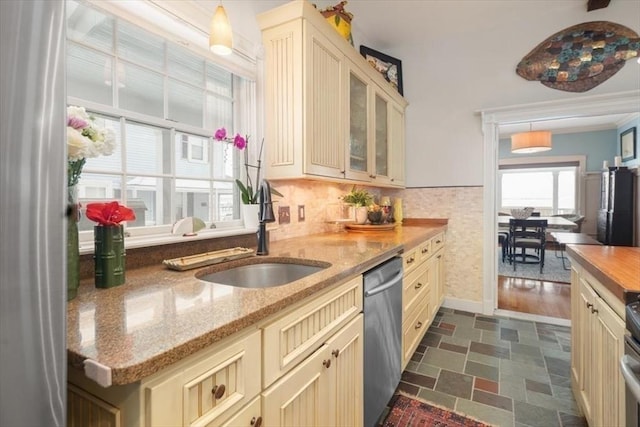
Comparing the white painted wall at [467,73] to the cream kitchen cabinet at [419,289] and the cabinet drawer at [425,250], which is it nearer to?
the cream kitchen cabinet at [419,289]

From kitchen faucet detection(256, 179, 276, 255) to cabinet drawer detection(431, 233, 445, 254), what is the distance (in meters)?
1.67

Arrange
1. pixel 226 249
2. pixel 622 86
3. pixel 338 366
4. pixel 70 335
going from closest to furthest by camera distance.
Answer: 1. pixel 70 335
2. pixel 338 366
3. pixel 226 249
4. pixel 622 86

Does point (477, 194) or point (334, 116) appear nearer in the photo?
point (334, 116)

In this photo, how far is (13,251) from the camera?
1.39ft

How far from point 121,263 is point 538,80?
3531 mm

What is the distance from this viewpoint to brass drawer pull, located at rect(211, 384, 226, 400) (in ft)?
2.29

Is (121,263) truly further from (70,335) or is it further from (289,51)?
(289,51)

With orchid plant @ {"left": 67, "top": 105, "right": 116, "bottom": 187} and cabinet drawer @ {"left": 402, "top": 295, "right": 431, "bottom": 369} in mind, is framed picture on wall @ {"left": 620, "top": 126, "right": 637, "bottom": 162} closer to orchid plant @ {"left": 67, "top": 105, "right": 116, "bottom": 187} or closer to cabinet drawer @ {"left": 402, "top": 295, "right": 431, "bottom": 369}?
cabinet drawer @ {"left": 402, "top": 295, "right": 431, "bottom": 369}

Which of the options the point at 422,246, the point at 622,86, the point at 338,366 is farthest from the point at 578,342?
the point at 622,86

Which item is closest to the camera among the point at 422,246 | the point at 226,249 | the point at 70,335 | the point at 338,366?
the point at 70,335

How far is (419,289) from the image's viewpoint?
2.30 m

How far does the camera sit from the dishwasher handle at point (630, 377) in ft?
2.78

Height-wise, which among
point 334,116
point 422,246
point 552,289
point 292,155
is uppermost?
point 334,116

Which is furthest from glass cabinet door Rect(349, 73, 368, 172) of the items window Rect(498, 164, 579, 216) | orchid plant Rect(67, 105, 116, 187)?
window Rect(498, 164, 579, 216)
